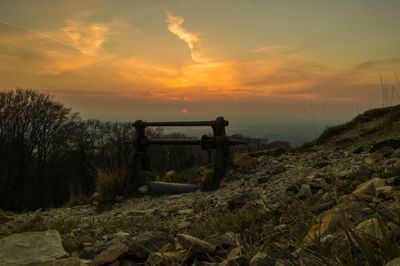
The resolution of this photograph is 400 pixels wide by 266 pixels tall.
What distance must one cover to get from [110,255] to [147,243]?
335 mm

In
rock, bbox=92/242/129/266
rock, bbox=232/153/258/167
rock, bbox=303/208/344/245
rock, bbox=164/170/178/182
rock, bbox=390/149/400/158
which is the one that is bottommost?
rock, bbox=164/170/178/182

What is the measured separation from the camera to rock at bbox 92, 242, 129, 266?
3357 mm

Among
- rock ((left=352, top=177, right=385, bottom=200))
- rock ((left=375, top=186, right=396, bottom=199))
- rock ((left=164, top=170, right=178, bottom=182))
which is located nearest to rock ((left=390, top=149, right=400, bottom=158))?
rock ((left=352, top=177, right=385, bottom=200))

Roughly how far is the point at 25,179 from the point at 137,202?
77.2 ft

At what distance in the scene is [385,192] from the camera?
11.5 feet

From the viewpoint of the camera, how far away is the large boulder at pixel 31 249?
13.8 feet

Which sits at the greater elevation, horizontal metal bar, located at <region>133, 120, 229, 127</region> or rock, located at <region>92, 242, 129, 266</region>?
horizontal metal bar, located at <region>133, 120, 229, 127</region>

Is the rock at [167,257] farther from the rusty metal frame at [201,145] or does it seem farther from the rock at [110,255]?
the rusty metal frame at [201,145]

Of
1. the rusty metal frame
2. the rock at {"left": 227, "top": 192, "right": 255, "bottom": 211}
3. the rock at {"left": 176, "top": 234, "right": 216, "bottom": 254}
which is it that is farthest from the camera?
the rusty metal frame

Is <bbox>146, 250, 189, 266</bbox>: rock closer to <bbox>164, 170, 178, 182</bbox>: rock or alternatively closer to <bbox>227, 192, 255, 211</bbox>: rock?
<bbox>227, 192, 255, 211</bbox>: rock

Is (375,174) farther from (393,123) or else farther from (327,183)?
(393,123)

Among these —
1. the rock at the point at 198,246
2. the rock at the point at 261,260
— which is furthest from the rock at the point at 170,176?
the rock at the point at 261,260

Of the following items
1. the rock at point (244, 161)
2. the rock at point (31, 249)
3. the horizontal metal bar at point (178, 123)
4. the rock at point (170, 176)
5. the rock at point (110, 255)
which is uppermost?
the horizontal metal bar at point (178, 123)

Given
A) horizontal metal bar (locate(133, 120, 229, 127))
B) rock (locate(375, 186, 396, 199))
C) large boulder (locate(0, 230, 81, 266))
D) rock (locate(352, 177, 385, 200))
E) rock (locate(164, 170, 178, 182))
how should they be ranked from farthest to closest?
1. rock (locate(164, 170, 178, 182))
2. horizontal metal bar (locate(133, 120, 229, 127))
3. large boulder (locate(0, 230, 81, 266))
4. rock (locate(352, 177, 385, 200))
5. rock (locate(375, 186, 396, 199))
